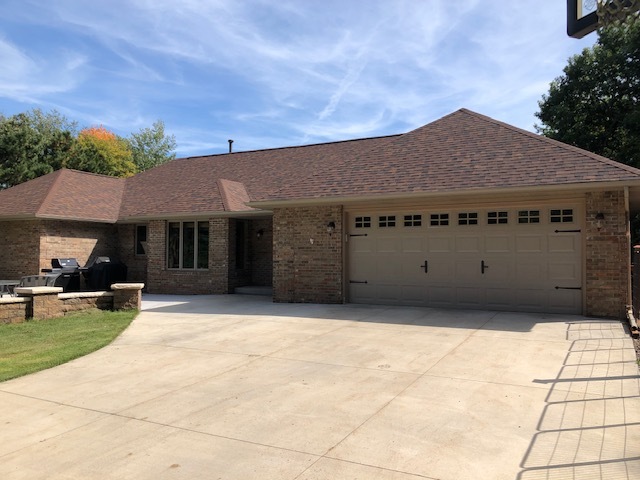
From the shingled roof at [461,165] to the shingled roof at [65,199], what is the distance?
8437 mm

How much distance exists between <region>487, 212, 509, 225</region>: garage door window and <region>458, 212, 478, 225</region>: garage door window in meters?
0.30

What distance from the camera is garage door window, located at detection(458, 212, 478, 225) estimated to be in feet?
37.0

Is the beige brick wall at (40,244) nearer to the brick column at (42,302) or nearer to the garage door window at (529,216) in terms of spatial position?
the brick column at (42,302)

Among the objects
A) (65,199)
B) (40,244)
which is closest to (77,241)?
(40,244)

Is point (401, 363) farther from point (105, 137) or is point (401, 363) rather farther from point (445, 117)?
point (105, 137)

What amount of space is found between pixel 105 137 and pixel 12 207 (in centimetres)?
3426

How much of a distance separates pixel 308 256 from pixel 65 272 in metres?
8.85

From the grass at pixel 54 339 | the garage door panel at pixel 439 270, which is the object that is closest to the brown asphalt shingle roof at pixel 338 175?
the garage door panel at pixel 439 270

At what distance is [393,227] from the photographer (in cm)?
1227

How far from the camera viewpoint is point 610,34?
22641 millimetres

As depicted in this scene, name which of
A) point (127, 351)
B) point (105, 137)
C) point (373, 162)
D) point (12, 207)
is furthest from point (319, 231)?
point (105, 137)

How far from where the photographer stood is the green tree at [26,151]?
89.4 ft

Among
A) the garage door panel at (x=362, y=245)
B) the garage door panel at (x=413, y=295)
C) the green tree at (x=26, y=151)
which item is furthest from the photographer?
the green tree at (x=26, y=151)

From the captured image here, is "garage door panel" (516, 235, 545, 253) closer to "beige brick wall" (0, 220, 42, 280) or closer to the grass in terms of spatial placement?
the grass
